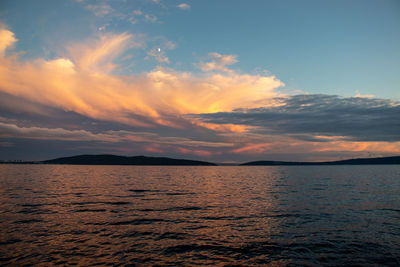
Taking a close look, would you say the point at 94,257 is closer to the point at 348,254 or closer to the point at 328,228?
the point at 348,254

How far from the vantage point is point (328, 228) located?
24172mm

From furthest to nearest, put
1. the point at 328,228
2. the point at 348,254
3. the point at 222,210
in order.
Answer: the point at 222,210 → the point at 328,228 → the point at 348,254

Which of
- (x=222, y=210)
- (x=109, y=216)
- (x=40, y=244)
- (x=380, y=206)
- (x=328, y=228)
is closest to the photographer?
(x=40, y=244)

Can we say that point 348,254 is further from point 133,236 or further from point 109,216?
point 109,216

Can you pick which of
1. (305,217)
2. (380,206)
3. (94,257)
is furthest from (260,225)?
(380,206)

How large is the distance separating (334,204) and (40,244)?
3988 centimetres

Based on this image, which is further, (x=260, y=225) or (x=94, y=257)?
(x=260, y=225)

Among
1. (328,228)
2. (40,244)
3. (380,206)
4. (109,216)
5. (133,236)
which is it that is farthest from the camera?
(380,206)

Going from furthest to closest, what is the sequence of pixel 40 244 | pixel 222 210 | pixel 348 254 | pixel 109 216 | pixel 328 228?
pixel 222 210, pixel 109 216, pixel 328 228, pixel 40 244, pixel 348 254

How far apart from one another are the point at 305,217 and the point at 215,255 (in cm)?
A: 1706

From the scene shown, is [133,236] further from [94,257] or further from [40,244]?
[40,244]

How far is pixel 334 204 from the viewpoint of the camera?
3788 cm

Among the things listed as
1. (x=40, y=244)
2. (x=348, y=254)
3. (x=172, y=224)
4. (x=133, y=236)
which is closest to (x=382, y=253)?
(x=348, y=254)

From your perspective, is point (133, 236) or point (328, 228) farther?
point (328, 228)
